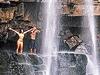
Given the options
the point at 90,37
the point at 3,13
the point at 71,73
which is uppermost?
the point at 3,13

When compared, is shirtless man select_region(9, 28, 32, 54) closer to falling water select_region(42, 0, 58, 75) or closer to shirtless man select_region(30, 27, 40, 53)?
shirtless man select_region(30, 27, 40, 53)

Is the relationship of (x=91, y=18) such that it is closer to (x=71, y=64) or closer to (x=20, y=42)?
(x=20, y=42)

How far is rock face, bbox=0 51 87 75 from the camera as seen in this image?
24078mm

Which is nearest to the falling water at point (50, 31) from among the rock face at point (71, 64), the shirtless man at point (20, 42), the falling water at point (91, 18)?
the shirtless man at point (20, 42)

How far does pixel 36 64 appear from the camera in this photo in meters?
24.9

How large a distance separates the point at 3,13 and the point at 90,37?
7057mm

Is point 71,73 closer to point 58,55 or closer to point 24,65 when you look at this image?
point 58,55

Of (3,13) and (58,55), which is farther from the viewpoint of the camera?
(3,13)

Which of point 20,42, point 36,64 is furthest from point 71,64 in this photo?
point 20,42

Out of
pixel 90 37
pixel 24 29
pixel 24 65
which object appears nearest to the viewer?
A: pixel 24 65

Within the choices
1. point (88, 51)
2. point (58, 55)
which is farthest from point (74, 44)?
point (58, 55)

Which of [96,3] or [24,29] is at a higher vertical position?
[96,3]

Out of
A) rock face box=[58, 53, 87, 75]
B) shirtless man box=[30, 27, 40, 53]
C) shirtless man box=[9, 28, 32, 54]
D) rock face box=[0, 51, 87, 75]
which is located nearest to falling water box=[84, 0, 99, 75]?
rock face box=[58, 53, 87, 75]

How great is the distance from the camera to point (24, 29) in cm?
2775
